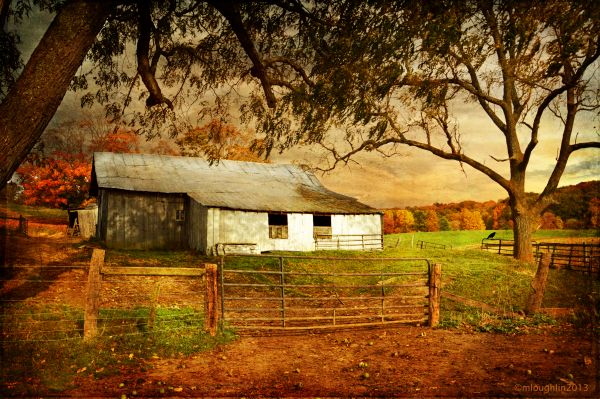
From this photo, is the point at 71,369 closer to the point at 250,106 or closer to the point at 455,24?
the point at 250,106

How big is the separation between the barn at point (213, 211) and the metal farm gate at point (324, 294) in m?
3.62

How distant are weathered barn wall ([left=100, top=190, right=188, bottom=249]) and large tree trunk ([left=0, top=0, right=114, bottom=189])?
18949 millimetres

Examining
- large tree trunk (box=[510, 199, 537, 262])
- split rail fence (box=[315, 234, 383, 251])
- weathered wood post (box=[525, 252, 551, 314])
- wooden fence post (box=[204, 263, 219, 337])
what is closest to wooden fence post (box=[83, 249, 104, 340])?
wooden fence post (box=[204, 263, 219, 337])

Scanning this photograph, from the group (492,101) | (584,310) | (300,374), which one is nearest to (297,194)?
(492,101)

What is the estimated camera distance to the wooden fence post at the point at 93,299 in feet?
22.0

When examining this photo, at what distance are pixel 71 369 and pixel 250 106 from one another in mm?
6708

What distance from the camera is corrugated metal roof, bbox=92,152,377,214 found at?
78.4 feet

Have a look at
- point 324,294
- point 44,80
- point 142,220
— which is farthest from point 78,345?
point 142,220

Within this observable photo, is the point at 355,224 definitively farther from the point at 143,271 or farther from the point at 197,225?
the point at 143,271

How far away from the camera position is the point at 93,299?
6816 millimetres

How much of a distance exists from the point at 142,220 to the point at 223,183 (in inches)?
234

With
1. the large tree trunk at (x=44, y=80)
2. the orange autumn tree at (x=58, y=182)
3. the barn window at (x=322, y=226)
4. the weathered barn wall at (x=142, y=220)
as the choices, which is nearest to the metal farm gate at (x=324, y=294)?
the large tree trunk at (x=44, y=80)

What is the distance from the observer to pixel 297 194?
2822 cm

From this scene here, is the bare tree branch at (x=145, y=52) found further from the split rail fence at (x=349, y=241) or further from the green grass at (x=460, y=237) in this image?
the green grass at (x=460, y=237)
